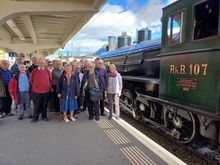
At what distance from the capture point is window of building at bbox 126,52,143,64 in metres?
8.39

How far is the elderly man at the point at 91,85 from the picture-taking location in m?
6.29

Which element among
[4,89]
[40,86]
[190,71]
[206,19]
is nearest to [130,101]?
[40,86]

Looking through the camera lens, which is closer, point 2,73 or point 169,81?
point 169,81

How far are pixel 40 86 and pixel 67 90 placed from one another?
68cm

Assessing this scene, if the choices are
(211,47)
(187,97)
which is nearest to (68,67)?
(187,97)

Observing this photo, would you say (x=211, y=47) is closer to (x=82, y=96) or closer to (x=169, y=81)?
(x=169, y=81)

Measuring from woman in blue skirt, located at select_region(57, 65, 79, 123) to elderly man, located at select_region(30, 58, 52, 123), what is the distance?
0.33 m

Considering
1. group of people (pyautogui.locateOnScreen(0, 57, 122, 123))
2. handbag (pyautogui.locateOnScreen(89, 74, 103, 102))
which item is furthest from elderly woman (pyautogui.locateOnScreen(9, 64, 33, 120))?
handbag (pyautogui.locateOnScreen(89, 74, 103, 102))

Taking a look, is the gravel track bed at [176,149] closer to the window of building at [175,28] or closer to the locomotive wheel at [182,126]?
the locomotive wheel at [182,126]

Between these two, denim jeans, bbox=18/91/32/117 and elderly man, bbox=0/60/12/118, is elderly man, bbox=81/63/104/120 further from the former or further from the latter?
elderly man, bbox=0/60/12/118

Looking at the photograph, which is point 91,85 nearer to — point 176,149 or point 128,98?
point 176,149

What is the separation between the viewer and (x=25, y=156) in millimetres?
3869

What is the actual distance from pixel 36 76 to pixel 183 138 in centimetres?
382

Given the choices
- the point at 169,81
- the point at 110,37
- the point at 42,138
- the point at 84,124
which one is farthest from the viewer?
the point at 110,37
